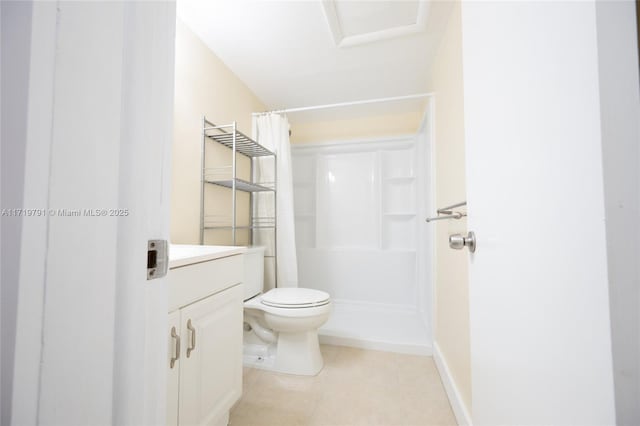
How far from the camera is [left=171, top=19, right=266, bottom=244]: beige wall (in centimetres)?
139

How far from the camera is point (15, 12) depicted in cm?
24

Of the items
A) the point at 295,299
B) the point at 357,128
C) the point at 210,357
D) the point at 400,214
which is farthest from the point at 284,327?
the point at 357,128

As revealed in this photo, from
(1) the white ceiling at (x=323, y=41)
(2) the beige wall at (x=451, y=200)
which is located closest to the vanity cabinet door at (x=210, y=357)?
(2) the beige wall at (x=451, y=200)

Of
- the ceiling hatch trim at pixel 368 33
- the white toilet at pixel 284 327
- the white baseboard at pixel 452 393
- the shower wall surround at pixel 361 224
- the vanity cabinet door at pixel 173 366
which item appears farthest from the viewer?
the shower wall surround at pixel 361 224

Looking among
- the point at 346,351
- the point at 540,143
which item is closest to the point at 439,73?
the point at 540,143

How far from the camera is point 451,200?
1.36 metres

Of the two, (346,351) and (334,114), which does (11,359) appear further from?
(334,114)

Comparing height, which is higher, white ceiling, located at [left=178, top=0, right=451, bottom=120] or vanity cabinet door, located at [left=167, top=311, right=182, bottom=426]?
white ceiling, located at [left=178, top=0, right=451, bottom=120]

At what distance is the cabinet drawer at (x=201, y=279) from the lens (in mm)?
762

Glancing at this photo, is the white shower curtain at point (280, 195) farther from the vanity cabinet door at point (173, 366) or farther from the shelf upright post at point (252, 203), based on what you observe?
the vanity cabinet door at point (173, 366)

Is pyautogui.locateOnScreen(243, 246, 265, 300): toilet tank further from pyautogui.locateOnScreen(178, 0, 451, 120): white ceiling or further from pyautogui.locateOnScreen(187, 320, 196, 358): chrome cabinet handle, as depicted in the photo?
pyautogui.locateOnScreen(178, 0, 451, 120): white ceiling

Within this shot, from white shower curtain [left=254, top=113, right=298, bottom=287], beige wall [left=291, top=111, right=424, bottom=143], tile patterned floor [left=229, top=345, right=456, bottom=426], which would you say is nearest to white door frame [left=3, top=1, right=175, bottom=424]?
tile patterned floor [left=229, top=345, right=456, bottom=426]

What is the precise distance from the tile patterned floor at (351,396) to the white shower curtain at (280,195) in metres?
0.72

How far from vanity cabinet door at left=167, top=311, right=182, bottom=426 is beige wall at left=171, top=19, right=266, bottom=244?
737mm
